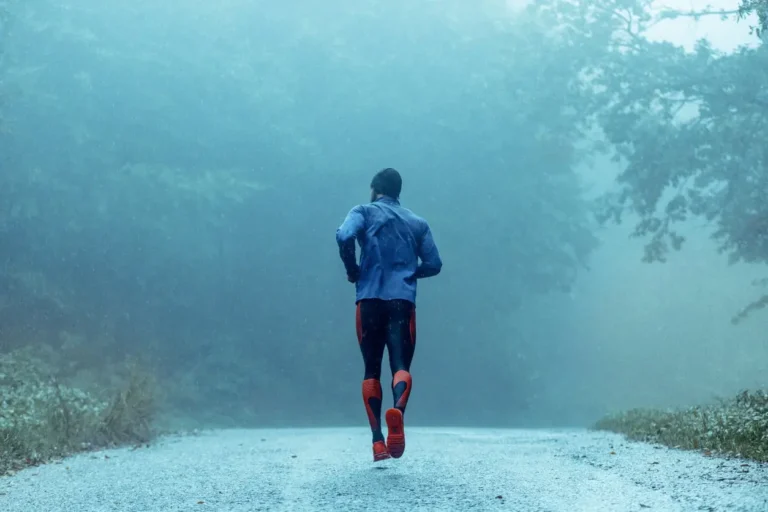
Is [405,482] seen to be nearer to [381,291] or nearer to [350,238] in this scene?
[381,291]

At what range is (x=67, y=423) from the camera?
1037cm

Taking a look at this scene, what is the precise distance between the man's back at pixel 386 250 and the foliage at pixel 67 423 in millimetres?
3561

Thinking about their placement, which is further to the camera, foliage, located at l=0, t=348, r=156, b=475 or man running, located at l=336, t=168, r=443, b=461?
foliage, located at l=0, t=348, r=156, b=475

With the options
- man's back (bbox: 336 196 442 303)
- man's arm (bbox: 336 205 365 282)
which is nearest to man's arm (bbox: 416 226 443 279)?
man's back (bbox: 336 196 442 303)

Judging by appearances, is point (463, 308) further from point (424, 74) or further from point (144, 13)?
point (144, 13)

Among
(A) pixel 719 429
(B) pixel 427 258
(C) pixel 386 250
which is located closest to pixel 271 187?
(A) pixel 719 429

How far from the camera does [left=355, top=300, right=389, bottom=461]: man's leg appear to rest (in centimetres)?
662

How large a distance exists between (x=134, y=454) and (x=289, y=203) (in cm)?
2119

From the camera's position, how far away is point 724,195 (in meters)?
19.0

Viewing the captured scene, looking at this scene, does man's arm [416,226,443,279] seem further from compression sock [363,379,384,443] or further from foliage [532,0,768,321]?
foliage [532,0,768,321]

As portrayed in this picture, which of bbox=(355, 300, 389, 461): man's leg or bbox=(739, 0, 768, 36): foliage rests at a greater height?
bbox=(739, 0, 768, 36): foliage

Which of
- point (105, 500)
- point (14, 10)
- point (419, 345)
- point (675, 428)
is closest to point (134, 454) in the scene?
point (105, 500)

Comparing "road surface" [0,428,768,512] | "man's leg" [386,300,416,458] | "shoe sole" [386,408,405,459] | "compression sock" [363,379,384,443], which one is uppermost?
"man's leg" [386,300,416,458]

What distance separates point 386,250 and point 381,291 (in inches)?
13.0
